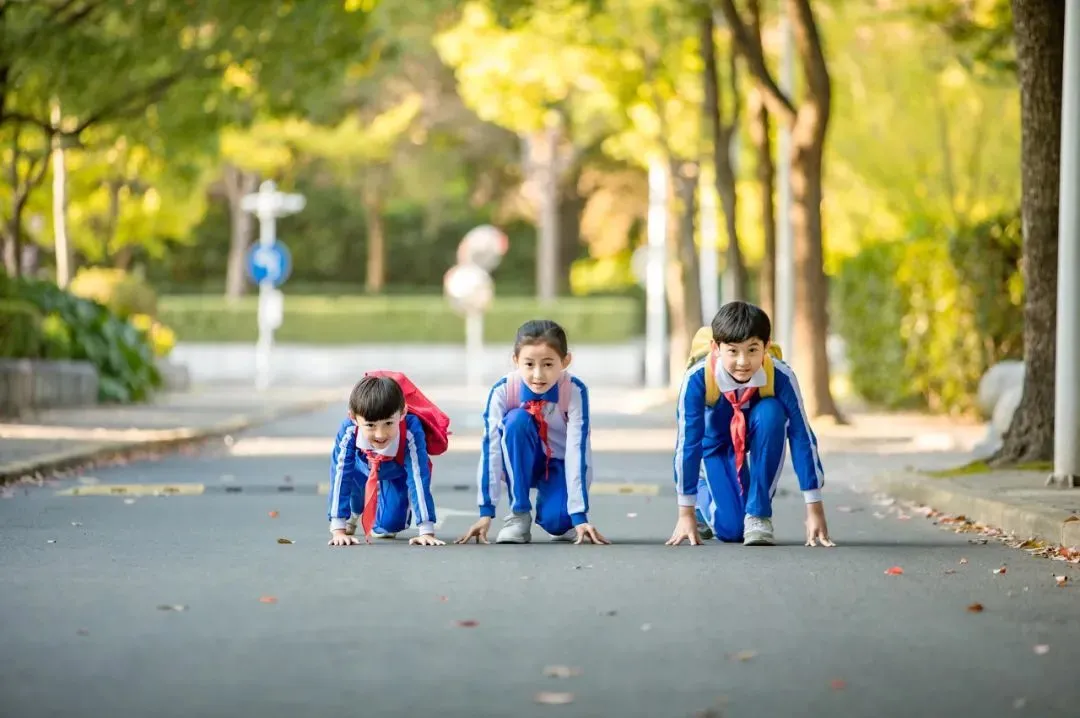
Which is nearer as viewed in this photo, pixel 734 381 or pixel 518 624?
pixel 518 624

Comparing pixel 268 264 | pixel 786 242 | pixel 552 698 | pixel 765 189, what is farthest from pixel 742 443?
pixel 268 264

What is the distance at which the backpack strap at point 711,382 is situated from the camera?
11.7 m

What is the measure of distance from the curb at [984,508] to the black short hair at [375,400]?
11.8 feet

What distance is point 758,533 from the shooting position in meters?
11.7

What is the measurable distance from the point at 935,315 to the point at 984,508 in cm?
1520

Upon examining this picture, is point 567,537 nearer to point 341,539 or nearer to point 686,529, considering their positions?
point 686,529

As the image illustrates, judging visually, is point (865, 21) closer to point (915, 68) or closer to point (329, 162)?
point (915, 68)

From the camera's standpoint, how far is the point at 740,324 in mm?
11234

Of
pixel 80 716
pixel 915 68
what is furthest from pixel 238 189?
pixel 80 716

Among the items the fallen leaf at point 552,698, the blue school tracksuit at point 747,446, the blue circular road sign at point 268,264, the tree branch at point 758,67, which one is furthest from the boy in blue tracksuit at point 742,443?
the blue circular road sign at point 268,264

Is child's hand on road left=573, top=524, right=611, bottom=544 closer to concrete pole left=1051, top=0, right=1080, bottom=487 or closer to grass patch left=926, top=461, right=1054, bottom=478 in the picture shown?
concrete pole left=1051, top=0, right=1080, bottom=487

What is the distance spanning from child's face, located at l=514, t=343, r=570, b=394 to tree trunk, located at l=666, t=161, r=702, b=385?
2927 cm

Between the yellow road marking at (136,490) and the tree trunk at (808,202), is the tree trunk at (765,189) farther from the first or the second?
the yellow road marking at (136,490)

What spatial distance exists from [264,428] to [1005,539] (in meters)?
16.6
